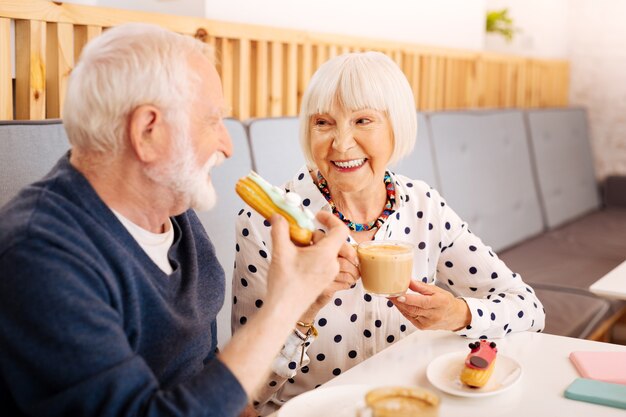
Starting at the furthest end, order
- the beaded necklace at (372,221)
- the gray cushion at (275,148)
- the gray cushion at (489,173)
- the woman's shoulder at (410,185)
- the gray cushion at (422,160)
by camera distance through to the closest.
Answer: the gray cushion at (489,173)
the gray cushion at (422,160)
the gray cushion at (275,148)
the woman's shoulder at (410,185)
the beaded necklace at (372,221)

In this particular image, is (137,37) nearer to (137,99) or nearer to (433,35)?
(137,99)

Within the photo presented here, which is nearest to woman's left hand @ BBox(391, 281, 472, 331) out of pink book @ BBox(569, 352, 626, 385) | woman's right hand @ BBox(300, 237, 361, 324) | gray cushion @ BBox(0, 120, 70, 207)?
woman's right hand @ BBox(300, 237, 361, 324)

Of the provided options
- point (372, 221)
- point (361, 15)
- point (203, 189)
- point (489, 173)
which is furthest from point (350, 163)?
point (489, 173)

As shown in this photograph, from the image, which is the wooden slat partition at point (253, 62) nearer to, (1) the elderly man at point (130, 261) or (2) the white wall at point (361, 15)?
(2) the white wall at point (361, 15)

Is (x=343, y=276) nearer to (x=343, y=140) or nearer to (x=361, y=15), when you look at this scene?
(x=343, y=140)

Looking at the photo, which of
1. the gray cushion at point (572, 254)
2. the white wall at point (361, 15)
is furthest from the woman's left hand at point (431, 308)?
the gray cushion at point (572, 254)

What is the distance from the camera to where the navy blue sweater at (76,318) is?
0.98 metres

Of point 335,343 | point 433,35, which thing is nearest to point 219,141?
point 335,343

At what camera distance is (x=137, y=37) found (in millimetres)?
1154

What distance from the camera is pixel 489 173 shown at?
12.6 feet

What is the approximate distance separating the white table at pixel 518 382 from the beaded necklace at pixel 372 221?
0.30 metres

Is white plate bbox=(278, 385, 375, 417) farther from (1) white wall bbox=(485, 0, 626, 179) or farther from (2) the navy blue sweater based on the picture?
(1) white wall bbox=(485, 0, 626, 179)

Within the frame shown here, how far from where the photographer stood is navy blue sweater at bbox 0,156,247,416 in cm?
98

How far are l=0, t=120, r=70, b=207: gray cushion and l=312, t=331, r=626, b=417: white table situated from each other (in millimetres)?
840
